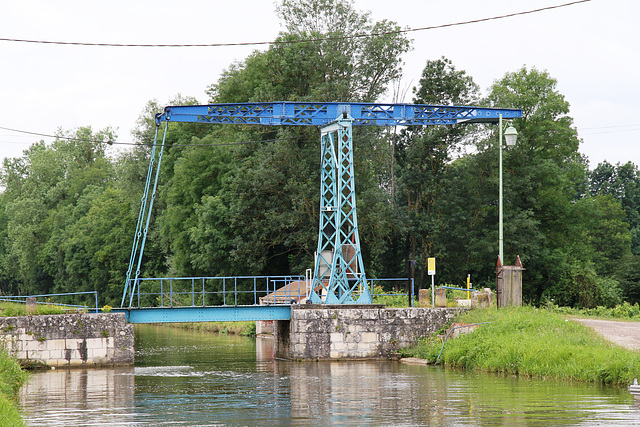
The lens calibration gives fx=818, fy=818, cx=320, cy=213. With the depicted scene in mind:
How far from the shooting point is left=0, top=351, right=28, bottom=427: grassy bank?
13000 mm

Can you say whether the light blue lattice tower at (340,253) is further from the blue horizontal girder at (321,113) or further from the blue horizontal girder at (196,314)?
the blue horizontal girder at (196,314)

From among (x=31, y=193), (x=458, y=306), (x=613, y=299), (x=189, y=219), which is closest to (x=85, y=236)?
(x=31, y=193)

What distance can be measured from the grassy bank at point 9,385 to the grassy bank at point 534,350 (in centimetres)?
1221

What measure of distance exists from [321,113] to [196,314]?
849 centimetres

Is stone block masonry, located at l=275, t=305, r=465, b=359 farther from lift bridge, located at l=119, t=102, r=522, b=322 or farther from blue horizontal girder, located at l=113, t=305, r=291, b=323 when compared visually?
blue horizontal girder, located at l=113, t=305, r=291, b=323

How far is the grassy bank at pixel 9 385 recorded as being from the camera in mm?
13000

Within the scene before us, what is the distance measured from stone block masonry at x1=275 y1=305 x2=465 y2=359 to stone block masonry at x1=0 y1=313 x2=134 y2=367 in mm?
5748

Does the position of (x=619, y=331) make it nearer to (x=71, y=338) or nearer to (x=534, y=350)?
(x=534, y=350)

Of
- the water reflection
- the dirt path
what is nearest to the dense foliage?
the dirt path

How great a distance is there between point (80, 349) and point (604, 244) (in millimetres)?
58238

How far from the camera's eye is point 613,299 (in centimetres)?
4775

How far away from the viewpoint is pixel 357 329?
1120 inches

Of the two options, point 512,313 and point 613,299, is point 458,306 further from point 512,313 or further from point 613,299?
point 613,299

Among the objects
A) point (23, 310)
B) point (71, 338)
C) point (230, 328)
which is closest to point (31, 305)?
point (23, 310)
